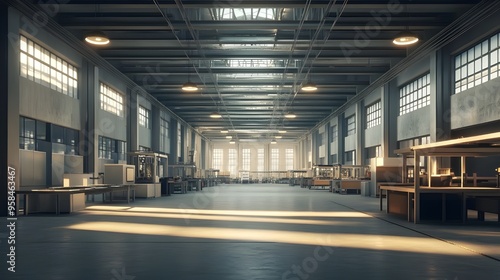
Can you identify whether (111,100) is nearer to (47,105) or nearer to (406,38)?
(47,105)

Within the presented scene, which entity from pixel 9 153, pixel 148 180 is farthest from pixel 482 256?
pixel 148 180

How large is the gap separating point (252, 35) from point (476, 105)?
9.02 m

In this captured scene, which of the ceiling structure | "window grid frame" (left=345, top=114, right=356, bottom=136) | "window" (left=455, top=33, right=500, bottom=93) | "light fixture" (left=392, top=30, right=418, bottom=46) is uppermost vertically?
the ceiling structure

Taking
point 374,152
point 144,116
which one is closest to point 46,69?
point 144,116

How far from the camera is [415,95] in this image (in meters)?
25.5

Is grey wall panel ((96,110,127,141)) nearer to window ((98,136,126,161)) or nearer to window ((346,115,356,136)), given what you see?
window ((98,136,126,161))

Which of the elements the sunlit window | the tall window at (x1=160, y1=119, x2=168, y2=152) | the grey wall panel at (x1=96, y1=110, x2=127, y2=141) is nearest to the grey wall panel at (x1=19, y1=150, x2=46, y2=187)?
the grey wall panel at (x1=96, y1=110, x2=127, y2=141)

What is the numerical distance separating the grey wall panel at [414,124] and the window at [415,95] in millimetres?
373

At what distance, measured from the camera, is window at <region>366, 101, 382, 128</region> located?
31562mm

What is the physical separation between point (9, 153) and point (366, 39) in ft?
45.6

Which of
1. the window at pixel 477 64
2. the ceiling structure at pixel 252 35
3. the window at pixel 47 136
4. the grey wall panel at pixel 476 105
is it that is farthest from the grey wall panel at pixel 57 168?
the window at pixel 477 64

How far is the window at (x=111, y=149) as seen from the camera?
25.3 metres

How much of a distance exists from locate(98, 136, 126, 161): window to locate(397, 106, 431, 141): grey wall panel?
1533 centimetres

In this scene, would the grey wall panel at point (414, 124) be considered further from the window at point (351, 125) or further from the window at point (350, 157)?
the window at point (350, 157)
